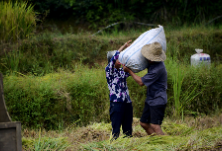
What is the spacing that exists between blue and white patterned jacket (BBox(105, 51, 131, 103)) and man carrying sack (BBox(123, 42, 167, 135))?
12cm

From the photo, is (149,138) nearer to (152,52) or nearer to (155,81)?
(155,81)

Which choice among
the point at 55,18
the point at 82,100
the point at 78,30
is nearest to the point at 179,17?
the point at 78,30

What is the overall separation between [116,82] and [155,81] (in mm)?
518

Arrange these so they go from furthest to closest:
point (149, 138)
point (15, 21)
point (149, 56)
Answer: point (15, 21) < point (149, 138) < point (149, 56)

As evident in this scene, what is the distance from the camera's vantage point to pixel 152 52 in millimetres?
2920

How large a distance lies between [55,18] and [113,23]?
2277 mm

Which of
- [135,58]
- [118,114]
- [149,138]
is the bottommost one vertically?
[149,138]

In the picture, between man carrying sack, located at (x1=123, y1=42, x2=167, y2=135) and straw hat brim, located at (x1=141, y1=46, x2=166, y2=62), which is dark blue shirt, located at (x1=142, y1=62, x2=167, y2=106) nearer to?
man carrying sack, located at (x1=123, y1=42, x2=167, y2=135)

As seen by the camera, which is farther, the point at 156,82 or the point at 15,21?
the point at 15,21

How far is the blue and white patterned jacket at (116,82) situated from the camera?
114 inches

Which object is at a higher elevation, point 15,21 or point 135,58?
point 15,21

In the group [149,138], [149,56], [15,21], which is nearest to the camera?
[149,56]

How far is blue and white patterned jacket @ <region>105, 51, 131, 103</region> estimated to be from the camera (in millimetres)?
2898

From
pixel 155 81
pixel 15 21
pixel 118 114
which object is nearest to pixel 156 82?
pixel 155 81
